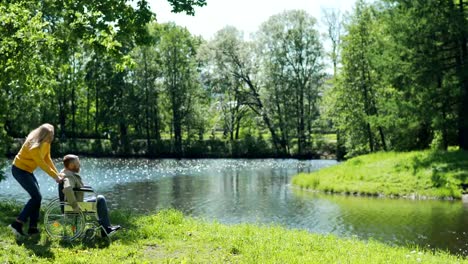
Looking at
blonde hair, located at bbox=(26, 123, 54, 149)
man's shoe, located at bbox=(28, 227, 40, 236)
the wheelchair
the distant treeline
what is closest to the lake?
the wheelchair

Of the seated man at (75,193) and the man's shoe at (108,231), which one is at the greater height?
the seated man at (75,193)

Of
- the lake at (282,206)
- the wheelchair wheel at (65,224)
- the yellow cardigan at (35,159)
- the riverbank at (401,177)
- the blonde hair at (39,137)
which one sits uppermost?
the blonde hair at (39,137)

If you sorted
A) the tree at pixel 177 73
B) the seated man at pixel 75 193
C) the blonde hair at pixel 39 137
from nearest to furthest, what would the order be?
1. the blonde hair at pixel 39 137
2. the seated man at pixel 75 193
3. the tree at pixel 177 73

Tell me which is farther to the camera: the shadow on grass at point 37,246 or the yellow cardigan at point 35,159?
the yellow cardigan at point 35,159

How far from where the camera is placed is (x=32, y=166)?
29.4 ft

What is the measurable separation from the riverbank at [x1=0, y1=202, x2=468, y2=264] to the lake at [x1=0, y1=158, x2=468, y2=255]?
5091 millimetres

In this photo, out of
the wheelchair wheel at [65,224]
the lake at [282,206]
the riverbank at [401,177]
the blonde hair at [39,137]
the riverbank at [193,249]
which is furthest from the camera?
the riverbank at [401,177]

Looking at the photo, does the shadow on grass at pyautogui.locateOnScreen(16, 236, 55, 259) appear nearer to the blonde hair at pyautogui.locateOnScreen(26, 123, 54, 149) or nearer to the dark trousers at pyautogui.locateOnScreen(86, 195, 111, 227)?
the dark trousers at pyautogui.locateOnScreen(86, 195, 111, 227)

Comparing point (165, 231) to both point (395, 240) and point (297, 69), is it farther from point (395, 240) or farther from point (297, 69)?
point (297, 69)

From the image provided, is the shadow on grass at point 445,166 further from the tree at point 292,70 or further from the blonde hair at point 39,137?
the tree at point 292,70

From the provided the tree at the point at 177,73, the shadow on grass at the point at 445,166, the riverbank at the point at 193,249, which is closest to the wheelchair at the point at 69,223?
the riverbank at the point at 193,249

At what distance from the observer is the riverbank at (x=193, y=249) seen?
8.11 m

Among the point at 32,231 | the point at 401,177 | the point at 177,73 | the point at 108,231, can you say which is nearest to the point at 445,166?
the point at 401,177

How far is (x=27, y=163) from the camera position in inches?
352
